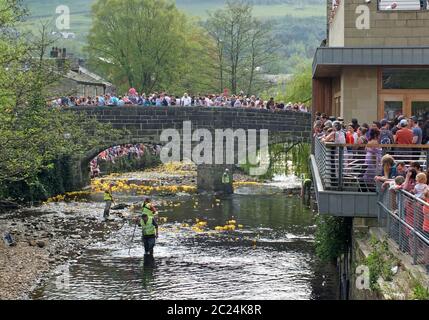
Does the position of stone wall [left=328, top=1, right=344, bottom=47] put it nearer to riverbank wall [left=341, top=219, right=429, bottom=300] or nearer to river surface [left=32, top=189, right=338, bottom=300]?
river surface [left=32, top=189, right=338, bottom=300]

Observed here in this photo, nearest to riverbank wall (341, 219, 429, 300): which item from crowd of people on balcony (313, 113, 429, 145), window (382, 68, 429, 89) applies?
crowd of people on balcony (313, 113, 429, 145)

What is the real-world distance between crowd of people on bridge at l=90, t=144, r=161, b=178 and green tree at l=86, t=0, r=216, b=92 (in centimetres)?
475

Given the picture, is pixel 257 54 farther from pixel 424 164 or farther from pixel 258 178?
pixel 424 164

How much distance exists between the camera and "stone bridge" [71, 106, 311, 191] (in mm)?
45156

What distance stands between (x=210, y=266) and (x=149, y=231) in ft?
6.78

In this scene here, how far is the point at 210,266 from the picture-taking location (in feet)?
79.6

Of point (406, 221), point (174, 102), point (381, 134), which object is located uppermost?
point (174, 102)

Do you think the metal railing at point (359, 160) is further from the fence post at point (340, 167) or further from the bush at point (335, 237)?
the bush at point (335, 237)

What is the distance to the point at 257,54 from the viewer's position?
67.9 m

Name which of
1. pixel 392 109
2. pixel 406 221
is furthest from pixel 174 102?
pixel 406 221

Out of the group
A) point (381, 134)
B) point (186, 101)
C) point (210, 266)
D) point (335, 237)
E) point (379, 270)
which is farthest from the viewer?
point (186, 101)

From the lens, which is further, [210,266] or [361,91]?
[210,266]

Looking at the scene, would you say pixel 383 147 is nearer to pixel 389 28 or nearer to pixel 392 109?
pixel 392 109
